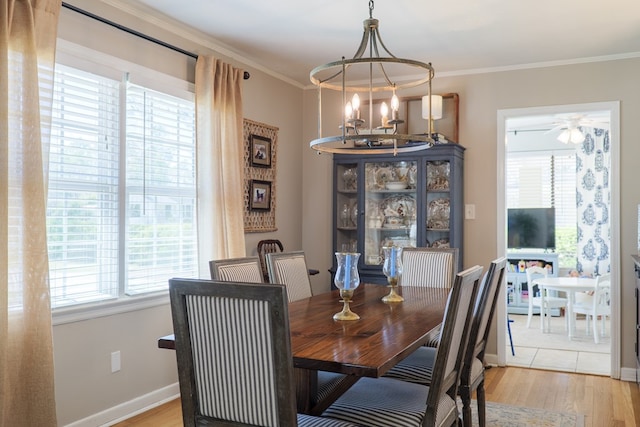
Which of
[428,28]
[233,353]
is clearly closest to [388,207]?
[428,28]

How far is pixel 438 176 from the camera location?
4.64m

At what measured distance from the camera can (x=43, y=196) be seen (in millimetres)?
2682

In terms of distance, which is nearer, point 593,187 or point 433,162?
point 433,162

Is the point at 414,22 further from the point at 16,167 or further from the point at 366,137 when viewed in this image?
the point at 16,167

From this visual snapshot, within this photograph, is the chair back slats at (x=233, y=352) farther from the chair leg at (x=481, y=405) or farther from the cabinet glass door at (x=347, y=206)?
the cabinet glass door at (x=347, y=206)

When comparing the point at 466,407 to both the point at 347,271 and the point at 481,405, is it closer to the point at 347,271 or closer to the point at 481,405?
the point at 481,405

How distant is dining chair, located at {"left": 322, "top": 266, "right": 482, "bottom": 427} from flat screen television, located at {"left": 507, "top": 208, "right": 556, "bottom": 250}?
563cm

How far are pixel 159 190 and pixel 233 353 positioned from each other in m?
2.09

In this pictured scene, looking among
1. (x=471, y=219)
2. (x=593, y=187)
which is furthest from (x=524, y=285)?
(x=471, y=219)

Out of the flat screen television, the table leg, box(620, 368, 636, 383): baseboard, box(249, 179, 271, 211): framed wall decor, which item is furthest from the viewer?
the flat screen television

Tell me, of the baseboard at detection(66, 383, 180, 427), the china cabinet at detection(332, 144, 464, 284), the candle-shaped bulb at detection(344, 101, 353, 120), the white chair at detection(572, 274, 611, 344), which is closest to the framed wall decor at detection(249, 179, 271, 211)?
the china cabinet at detection(332, 144, 464, 284)

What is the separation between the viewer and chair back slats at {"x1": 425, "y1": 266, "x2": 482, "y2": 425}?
1.97 metres

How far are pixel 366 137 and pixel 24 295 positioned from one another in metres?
1.74

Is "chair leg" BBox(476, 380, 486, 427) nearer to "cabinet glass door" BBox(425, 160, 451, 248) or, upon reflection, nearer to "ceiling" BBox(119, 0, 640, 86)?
"cabinet glass door" BBox(425, 160, 451, 248)
